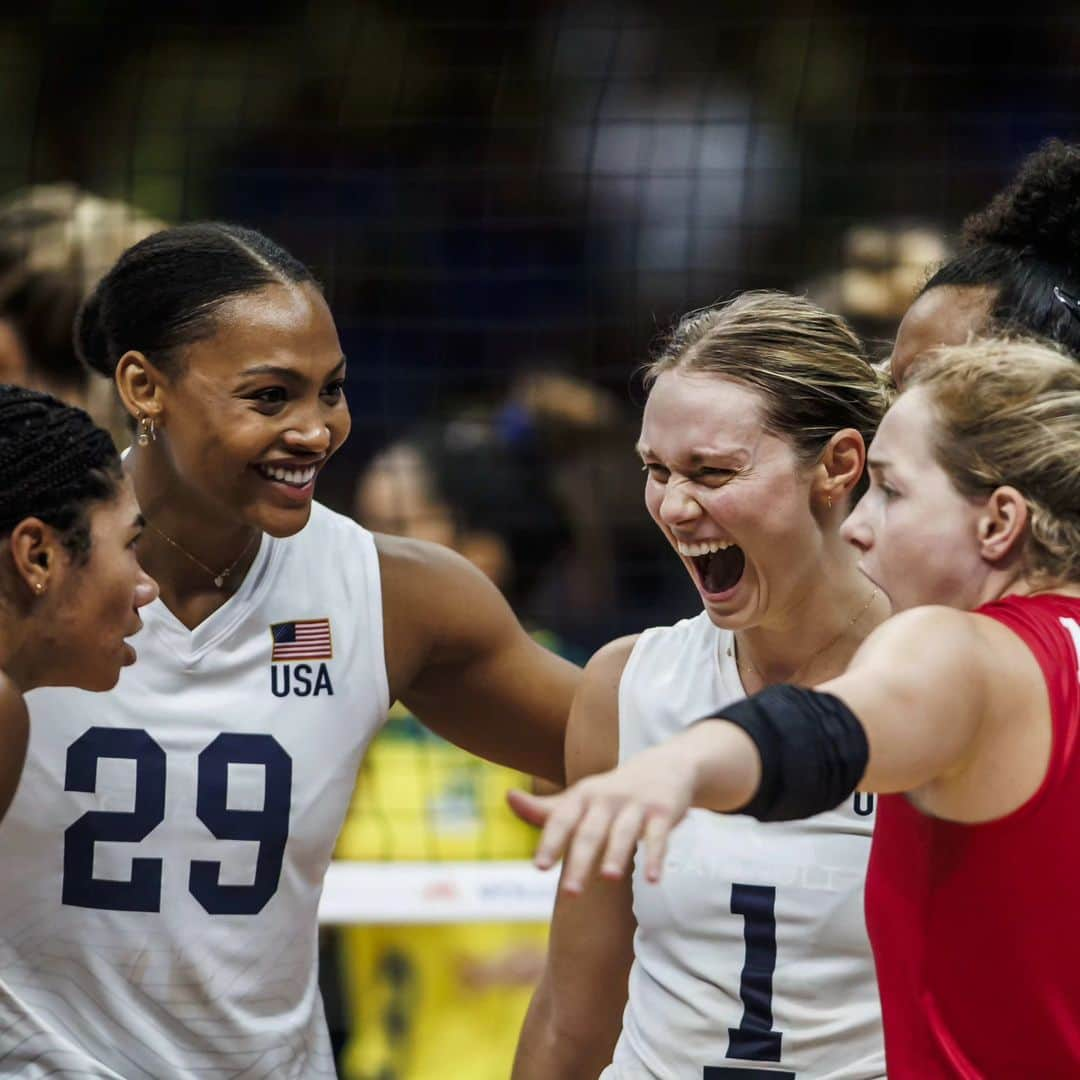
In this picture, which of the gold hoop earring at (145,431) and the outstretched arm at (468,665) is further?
the outstretched arm at (468,665)

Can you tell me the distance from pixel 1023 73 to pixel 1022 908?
572 centimetres

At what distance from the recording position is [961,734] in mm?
1843

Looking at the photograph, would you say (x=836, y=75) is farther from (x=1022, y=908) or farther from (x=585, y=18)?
(x=1022, y=908)

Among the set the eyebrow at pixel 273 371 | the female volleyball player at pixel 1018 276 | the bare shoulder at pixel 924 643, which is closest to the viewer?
the bare shoulder at pixel 924 643

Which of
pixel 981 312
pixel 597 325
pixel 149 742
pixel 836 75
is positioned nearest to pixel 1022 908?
pixel 981 312

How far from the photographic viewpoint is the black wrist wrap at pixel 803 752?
1767 millimetres

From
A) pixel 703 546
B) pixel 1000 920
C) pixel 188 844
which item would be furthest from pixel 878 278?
pixel 1000 920

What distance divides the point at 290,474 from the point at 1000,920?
57.5 inches

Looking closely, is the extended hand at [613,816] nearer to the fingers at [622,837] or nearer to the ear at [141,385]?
the fingers at [622,837]

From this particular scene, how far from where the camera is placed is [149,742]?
10.0 ft

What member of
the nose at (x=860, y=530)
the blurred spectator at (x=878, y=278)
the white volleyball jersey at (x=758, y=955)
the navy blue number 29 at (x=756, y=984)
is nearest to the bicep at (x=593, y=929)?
the white volleyball jersey at (x=758, y=955)

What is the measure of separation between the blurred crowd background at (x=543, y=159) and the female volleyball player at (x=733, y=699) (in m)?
3.02

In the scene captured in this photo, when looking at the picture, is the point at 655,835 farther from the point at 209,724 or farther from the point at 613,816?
the point at 209,724

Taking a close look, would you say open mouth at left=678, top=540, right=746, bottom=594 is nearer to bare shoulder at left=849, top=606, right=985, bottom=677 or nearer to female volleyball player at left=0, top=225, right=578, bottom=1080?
female volleyball player at left=0, top=225, right=578, bottom=1080
